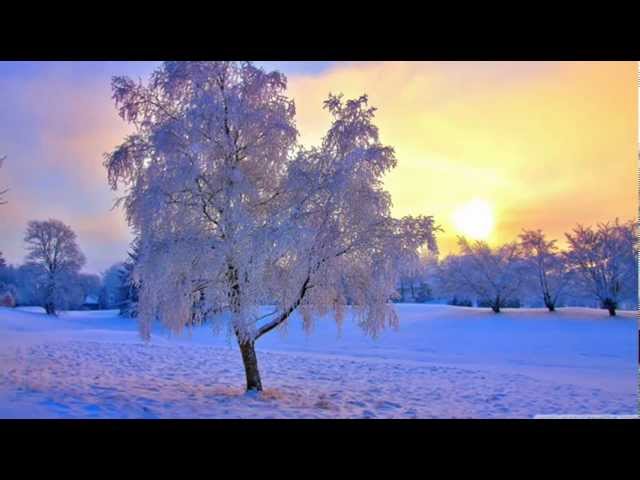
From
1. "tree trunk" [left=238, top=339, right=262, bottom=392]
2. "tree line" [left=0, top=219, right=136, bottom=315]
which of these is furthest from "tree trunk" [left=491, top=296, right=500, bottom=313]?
"tree line" [left=0, top=219, right=136, bottom=315]

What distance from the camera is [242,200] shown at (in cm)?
478

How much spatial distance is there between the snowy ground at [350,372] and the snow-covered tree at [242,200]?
1.04 m

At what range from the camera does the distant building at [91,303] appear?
20.5 meters

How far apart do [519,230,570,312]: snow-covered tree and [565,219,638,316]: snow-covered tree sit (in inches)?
22.2

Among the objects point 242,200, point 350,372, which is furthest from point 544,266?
point 242,200

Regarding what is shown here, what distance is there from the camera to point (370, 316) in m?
5.00

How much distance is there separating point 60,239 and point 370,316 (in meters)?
15.0

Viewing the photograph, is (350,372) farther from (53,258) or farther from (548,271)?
(53,258)

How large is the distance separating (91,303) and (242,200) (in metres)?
20.5

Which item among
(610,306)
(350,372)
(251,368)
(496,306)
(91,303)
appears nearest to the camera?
(251,368)

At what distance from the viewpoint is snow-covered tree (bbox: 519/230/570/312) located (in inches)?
641

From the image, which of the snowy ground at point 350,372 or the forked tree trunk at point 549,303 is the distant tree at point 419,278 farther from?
the forked tree trunk at point 549,303
